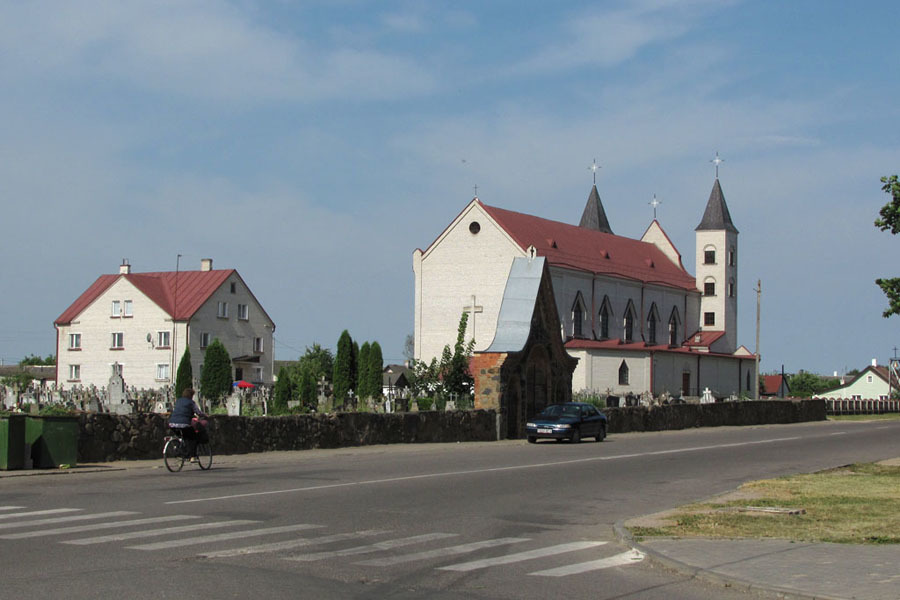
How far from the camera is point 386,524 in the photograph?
13188 millimetres

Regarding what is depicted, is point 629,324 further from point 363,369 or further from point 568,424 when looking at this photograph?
point 568,424

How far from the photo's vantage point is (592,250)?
8431 centimetres

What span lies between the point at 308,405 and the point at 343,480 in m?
24.5

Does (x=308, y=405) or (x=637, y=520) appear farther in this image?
(x=308, y=405)

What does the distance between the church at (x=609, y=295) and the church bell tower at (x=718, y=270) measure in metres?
0.09

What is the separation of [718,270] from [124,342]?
49.3 m

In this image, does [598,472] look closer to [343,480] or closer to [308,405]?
[343,480]

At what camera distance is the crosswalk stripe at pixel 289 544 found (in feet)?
34.9

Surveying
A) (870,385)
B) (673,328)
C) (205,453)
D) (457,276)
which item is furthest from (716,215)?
(205,453)

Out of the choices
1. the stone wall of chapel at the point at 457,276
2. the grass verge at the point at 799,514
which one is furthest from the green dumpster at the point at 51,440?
the stone wall of chapel at the point at 457,276

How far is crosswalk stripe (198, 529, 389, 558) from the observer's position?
10625mm

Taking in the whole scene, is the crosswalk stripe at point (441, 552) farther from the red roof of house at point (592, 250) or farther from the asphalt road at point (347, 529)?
the red roof of house at point (592, 250)

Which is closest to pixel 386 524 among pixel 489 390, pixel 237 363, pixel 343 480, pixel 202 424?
pixel 343 480

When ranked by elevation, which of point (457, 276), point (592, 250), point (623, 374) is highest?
point (592, 250)
